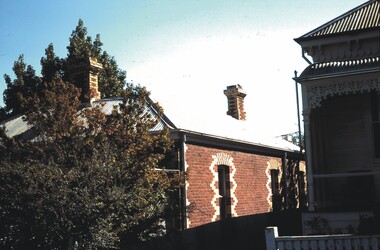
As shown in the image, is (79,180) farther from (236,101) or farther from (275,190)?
(236,101)

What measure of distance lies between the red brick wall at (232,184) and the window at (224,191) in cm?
18

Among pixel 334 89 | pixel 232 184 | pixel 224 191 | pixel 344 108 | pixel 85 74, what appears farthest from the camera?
pixel 85 74

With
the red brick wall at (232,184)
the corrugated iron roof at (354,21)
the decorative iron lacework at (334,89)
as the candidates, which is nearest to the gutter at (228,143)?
the red brick wall at (232,184)

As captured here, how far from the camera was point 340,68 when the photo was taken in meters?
11.5

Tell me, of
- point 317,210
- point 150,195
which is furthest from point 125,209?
point 317,210

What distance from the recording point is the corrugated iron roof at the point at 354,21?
12.0m

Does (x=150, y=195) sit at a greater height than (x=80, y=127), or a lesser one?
lesser

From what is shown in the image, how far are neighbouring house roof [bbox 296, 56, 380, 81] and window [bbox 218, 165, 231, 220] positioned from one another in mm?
6256

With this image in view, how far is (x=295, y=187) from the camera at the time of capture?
22641mm

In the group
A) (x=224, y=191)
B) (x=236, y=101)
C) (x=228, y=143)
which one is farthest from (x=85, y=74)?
(x=236, y=101)

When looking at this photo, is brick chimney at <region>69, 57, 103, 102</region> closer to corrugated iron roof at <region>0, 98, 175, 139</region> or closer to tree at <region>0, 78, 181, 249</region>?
corrugated iron roof at <region>0, 98, 175, 139</region>

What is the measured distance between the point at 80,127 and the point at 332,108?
6.83 meters

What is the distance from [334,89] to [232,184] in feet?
22.6

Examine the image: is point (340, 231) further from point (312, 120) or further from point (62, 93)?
point (62, 93)
